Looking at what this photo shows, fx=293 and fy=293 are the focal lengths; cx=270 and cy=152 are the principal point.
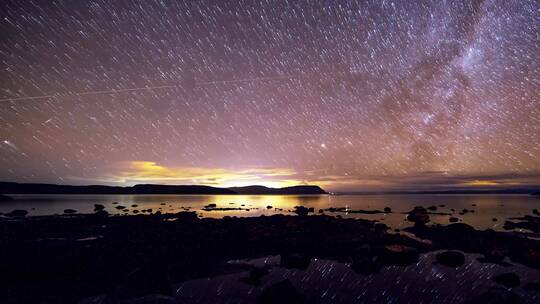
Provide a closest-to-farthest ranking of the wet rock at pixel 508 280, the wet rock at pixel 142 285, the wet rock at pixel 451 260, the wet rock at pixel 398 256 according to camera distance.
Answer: the wet rock at pixel 142 285, the wet rock at pixel 508 280, the wet rock at pixel 451 260, the wet rock at pixel 398 256

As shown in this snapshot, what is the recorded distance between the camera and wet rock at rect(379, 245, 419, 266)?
18062 millimetres

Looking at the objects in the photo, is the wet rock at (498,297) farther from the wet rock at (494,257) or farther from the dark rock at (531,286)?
the wet rock at (494,257)

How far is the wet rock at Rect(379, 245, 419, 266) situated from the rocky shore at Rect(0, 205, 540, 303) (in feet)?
0.20

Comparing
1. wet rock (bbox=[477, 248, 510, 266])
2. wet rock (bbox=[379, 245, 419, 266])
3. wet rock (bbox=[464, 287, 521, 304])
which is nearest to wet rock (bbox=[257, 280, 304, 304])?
wet rock (bbox=[464, 287, 521, 304])

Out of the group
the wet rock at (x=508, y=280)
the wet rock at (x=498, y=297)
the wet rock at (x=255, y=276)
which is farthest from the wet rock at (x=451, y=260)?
the wet rock at (x=255, y=276)

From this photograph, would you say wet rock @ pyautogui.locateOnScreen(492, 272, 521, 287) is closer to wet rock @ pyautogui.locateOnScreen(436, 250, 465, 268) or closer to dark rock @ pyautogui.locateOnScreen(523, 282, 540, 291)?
dark rock @ pyautogui.locateOnScreen(523, 282, 540, 291)

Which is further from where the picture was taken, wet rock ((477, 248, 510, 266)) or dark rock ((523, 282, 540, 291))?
wet rock ((477, 248, 510, 266))

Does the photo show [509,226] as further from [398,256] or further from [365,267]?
[365,267]

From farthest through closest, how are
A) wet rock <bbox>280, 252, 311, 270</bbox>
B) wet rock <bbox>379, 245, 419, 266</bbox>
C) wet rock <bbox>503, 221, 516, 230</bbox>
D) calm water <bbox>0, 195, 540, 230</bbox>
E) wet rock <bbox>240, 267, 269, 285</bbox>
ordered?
calm water <bbox>0, 195, 540, 230</bbox>
wet rock <bbox>503, 221, 516, 230</bbox>
wet rock <bbox>379, 245, 419, 266</bbox>
wet rock <bbox>280, 252, 311, 270</bbox>
wet rock <bbox>240, 267, 269, 285</bbox>

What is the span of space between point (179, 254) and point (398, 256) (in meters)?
14.1

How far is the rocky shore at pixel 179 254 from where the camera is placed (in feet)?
39.8

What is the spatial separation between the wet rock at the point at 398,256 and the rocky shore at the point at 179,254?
0.06 meters

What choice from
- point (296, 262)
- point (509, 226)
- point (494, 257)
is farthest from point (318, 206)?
point (296, 262)

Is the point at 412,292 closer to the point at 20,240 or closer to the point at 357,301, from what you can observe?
the point at 357,301
